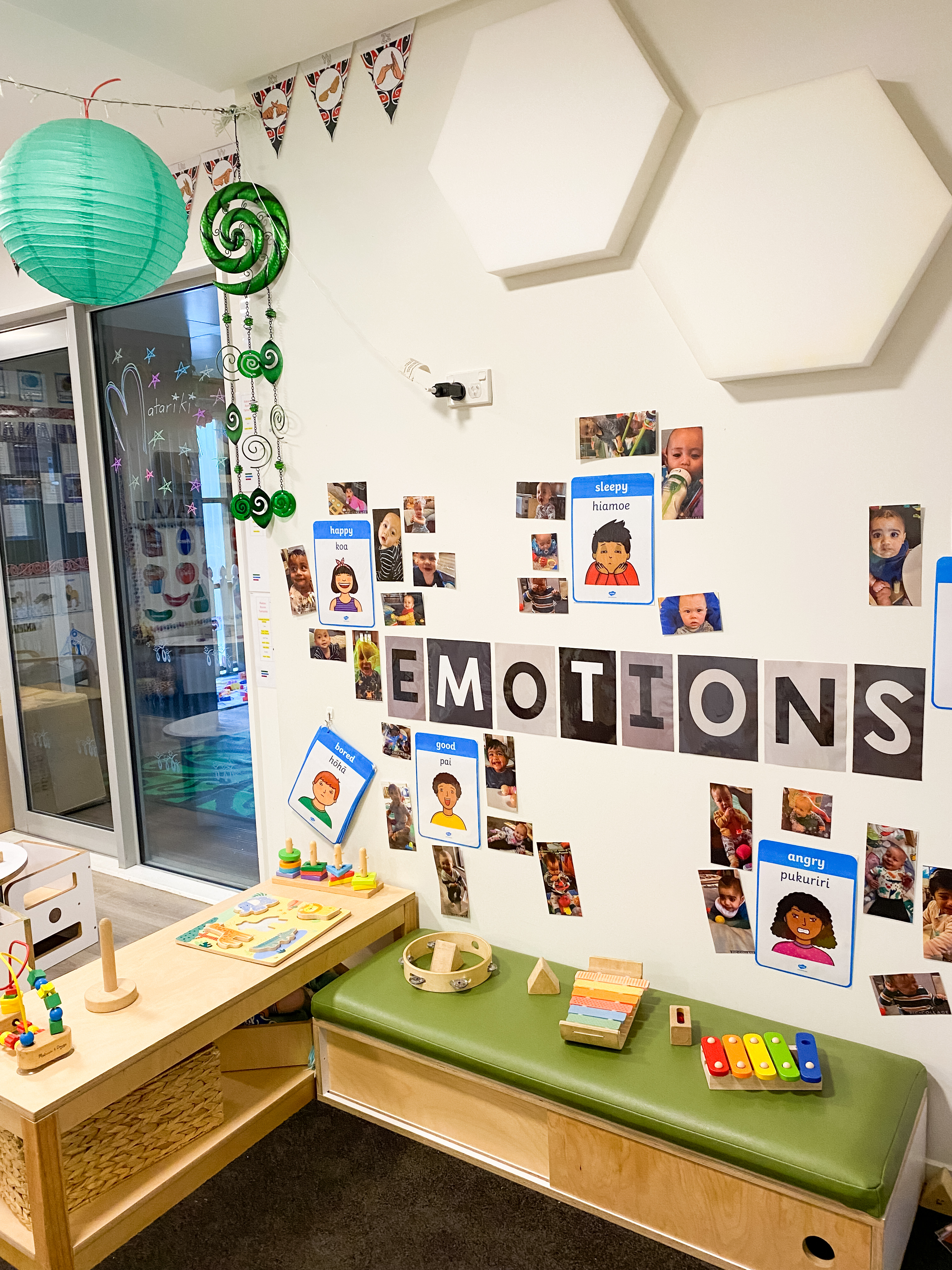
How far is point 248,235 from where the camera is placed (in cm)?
263

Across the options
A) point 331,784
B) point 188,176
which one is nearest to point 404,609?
point 331,784

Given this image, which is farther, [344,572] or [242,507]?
[242,507]

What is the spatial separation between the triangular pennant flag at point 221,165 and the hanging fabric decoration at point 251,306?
0.10 meters

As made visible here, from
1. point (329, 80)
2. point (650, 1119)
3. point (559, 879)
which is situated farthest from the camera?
point (329, 80)

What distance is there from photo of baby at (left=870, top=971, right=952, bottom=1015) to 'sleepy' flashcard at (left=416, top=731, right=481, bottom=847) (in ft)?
3.29

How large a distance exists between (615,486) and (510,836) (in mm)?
934

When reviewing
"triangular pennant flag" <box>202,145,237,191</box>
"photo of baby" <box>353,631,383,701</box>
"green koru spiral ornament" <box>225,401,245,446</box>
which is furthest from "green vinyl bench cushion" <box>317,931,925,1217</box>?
"triangular pennant flag" <box>202,145,237,191</box>

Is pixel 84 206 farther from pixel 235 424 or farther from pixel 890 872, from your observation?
pixel 890 872

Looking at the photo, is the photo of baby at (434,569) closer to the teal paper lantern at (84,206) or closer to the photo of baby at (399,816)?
the photo of baby at (399,816)

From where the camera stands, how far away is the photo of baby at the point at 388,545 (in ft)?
8.00

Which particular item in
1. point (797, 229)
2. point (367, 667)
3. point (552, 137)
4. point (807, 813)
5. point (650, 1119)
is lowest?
point (650, 1119)

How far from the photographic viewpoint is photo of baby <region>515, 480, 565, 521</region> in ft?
7.06

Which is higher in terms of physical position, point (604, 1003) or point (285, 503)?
point (285, 503)

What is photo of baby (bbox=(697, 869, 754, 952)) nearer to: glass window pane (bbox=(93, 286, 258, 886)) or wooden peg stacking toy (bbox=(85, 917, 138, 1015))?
wooden peg stacking toy (bbox=(85, 917, 138, 1015))
